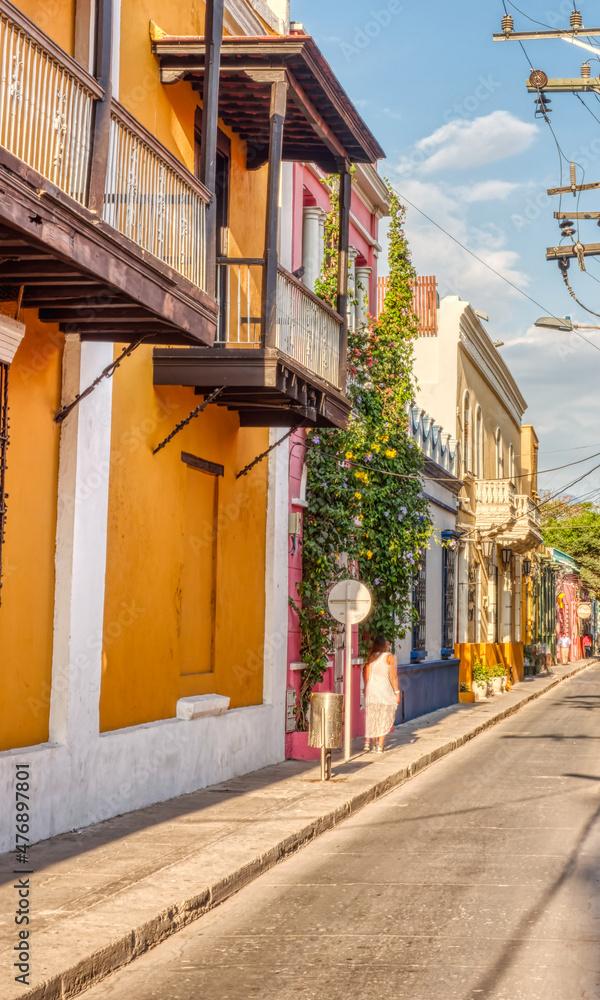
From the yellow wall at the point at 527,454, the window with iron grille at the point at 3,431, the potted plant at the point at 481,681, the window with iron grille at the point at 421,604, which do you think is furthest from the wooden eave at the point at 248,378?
the yellow wall at the point at 527,454

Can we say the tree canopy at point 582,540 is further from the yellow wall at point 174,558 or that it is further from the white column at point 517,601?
the yellow wall at point 174,558

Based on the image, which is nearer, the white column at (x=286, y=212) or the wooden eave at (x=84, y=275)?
the wooden eave at (x=84, y=275)

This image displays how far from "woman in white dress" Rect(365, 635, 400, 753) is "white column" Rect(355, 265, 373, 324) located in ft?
20.7

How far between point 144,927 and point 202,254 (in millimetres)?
5273

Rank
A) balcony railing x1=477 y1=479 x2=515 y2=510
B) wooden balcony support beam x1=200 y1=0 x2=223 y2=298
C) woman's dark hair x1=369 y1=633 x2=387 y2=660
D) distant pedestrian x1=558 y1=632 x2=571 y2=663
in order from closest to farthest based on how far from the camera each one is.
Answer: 1. wooden balcony support beam x1=200 y1=0 x2=223 y2=298
2. woman's dark hair x1=369 y1=633 x2=387 y2=660
3. balcony railing x1=477 y1=479 x2=515 y2=510
4. distant pedestrian x1=558 y1=632 x2=571 y2=663

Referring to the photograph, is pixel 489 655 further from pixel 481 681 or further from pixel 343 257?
pixel 343 257

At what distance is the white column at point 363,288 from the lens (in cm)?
1855

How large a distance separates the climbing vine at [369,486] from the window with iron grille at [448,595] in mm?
9117

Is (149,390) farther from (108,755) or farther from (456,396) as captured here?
(456,396)

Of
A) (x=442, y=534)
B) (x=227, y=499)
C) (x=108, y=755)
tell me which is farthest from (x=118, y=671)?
(x=442, y=534)

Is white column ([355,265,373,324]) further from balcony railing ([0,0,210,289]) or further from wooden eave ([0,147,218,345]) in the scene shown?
wooden eave ([0,147,218,345])

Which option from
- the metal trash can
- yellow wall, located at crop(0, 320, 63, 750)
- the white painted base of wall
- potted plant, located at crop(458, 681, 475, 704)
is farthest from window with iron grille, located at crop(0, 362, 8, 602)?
potted plant, located at crop(458, 681, 475, 704)

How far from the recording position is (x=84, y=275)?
700 cm

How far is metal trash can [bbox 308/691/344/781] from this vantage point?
11.4 metres
